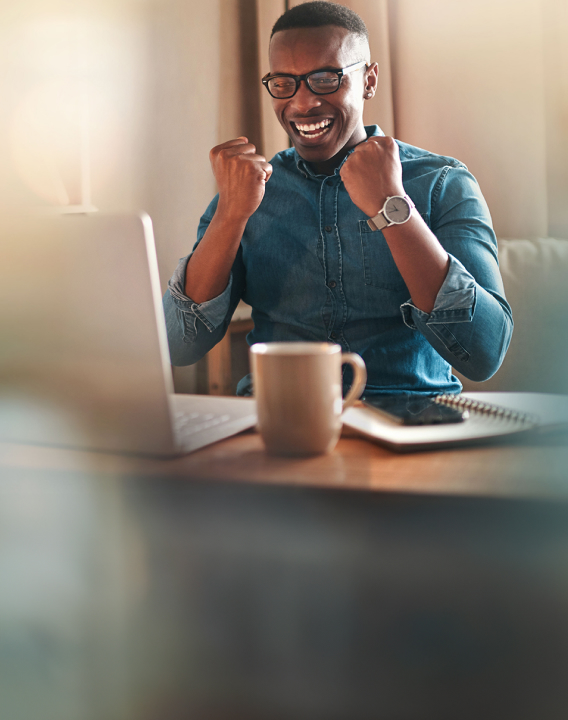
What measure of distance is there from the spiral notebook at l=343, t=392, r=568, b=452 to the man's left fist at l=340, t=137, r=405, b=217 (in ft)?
1.31

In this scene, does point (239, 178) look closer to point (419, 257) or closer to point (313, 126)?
point (313, 126)

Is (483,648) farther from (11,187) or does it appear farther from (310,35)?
(11,187)

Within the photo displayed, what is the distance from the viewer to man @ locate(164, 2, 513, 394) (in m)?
1.16

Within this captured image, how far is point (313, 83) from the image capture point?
1.23 m

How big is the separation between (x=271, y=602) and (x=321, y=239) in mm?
866

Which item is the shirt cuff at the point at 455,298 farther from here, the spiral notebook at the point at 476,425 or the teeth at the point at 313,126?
the teeth at the point at 313,126

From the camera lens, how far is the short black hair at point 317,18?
4.05 feet

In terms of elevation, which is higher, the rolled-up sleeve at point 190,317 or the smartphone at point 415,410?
the rolled-up sleeve at point 190,317

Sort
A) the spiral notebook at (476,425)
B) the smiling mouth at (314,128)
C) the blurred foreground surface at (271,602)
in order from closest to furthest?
the blurred foreground surface at (271,602) → the spiral notebook at (476,425) → the smiling mouth at (314,128)

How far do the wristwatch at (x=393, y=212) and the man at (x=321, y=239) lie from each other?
5.9 inches

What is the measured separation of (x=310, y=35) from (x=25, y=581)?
1.08 meters

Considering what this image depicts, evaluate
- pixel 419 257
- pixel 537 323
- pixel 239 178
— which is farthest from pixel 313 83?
pixel 537 323

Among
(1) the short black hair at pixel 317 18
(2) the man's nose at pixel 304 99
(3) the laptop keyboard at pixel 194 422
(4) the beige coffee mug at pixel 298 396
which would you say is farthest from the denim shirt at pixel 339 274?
(4) the beige coffee mug at pixel 298 396

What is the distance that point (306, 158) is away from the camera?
4.34 ft
